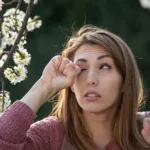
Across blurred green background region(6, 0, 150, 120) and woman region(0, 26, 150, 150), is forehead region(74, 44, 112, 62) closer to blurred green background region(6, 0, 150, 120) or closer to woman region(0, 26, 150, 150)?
woman region(0, 26, 150, 150)

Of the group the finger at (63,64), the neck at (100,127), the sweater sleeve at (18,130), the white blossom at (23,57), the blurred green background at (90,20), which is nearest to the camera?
the sweater sleeve at (18,130)

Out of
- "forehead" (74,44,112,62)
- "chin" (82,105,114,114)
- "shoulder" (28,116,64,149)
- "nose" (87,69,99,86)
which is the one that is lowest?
"shoulder" (28,116,64,149)

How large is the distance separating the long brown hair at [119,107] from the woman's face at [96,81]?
0.04 m

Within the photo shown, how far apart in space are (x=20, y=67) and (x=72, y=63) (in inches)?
19.6

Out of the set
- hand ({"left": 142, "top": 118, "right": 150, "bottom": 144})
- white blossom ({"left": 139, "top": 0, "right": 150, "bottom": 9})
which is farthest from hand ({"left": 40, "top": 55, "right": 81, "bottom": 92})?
white blossom ({"left": 139, "top": 0, "right": 150, "bottom": 9})

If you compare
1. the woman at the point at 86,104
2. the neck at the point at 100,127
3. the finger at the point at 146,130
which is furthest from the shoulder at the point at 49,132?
the finger at the point at 146,130

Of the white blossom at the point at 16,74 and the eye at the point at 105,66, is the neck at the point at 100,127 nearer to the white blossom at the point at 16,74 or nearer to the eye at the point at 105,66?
the eye at the point at 105,66

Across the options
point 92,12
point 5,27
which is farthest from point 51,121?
point 92,12

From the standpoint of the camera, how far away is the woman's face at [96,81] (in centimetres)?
261

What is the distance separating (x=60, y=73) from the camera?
2686 millimetres

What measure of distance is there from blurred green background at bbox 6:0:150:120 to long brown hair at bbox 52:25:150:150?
6613mm

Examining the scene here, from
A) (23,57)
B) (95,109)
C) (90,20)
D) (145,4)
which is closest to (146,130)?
(95,109)

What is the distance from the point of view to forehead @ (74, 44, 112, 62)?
268cm

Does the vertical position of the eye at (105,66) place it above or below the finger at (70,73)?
above
